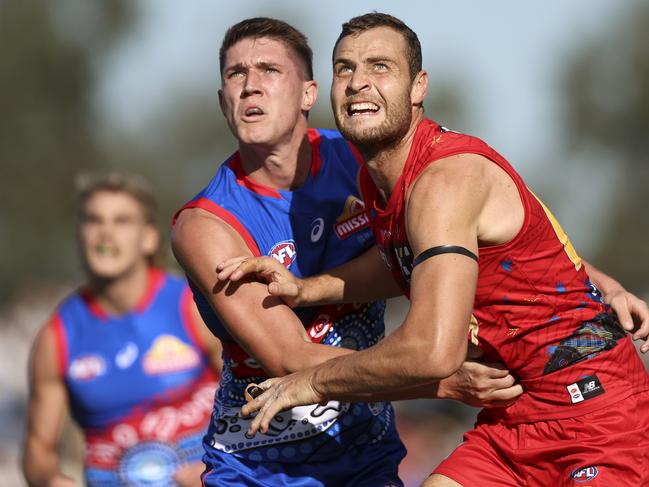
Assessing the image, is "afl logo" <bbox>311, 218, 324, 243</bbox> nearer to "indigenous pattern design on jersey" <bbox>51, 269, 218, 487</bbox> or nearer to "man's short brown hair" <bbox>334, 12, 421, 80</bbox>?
"man's short brown hair" <bbox>334, 12, 421, 80</bbox>

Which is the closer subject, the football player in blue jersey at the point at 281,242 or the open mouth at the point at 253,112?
the football player in blue jersey at the point at 281,242

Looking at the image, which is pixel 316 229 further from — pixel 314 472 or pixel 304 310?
pixel 314 472

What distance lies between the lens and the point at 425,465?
11664 millimetres

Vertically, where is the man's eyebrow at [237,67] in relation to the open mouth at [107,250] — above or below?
above

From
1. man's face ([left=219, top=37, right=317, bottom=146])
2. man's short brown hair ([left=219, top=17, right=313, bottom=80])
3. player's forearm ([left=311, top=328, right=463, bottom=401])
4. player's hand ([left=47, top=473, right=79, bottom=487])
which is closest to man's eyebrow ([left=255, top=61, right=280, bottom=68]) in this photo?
man's face ([left=219, top=37, right=317, bottom=146])

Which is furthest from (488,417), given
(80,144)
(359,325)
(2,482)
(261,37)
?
(80,144)

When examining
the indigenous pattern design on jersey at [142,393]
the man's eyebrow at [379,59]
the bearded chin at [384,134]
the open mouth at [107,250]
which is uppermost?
the man's eyebrow at [379,59]

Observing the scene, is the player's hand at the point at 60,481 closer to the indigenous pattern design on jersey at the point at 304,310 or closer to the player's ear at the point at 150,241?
the player's ear at the point at 150,241

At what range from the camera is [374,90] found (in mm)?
4836

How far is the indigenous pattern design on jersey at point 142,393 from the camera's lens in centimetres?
756

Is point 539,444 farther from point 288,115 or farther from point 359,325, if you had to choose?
point 288,115

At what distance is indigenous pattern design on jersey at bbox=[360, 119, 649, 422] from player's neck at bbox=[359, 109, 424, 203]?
0.05 m

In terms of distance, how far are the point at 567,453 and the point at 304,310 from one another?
1423 millimetres

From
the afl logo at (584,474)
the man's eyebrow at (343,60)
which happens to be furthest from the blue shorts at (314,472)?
the man's eyebrow at (343,60)
